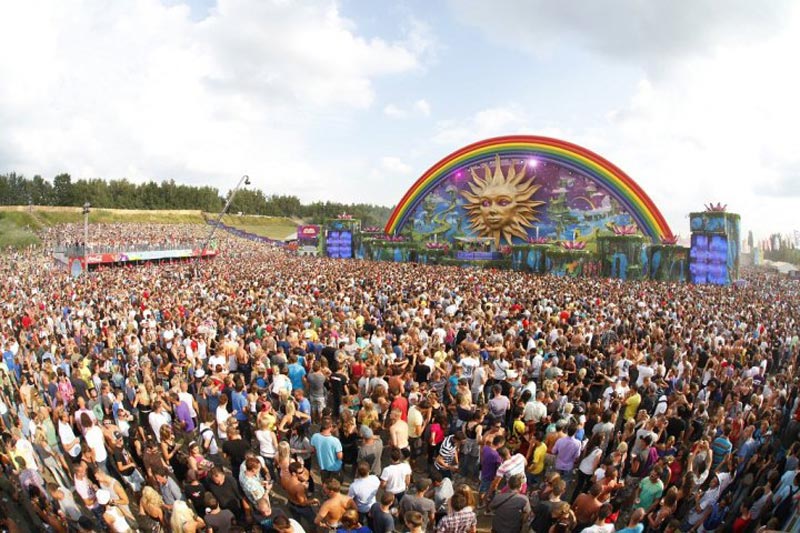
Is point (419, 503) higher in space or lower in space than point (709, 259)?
lower

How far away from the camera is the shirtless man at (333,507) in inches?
187

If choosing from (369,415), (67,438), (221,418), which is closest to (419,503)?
(369,415)

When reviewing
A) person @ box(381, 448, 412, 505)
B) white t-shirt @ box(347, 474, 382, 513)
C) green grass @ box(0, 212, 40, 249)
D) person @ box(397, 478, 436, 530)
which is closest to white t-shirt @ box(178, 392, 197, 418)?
white t-shirt @ box(347, 474, 382, 513)

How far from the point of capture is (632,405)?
7.66m

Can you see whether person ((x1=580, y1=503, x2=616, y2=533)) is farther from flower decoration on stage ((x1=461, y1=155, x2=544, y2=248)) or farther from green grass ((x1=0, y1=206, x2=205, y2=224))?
green grass ((x1=0, y1=206, x2=205, y2=224))

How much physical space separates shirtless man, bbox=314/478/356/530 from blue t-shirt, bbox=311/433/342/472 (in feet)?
3.85

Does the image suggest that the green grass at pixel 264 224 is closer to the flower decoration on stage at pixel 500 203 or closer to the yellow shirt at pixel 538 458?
the flower decoration on stage at pixel 500 203

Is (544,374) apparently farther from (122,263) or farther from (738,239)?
(122,263)

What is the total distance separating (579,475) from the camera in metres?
6.29

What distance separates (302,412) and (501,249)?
111 feet

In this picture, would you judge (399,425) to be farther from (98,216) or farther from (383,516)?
(98,216)

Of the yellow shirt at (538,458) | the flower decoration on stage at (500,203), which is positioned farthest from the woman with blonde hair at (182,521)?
the flower decoration on stage at (500,203)

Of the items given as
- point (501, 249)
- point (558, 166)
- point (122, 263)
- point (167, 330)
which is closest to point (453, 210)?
point (501, 249)

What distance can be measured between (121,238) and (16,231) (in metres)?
16.3
